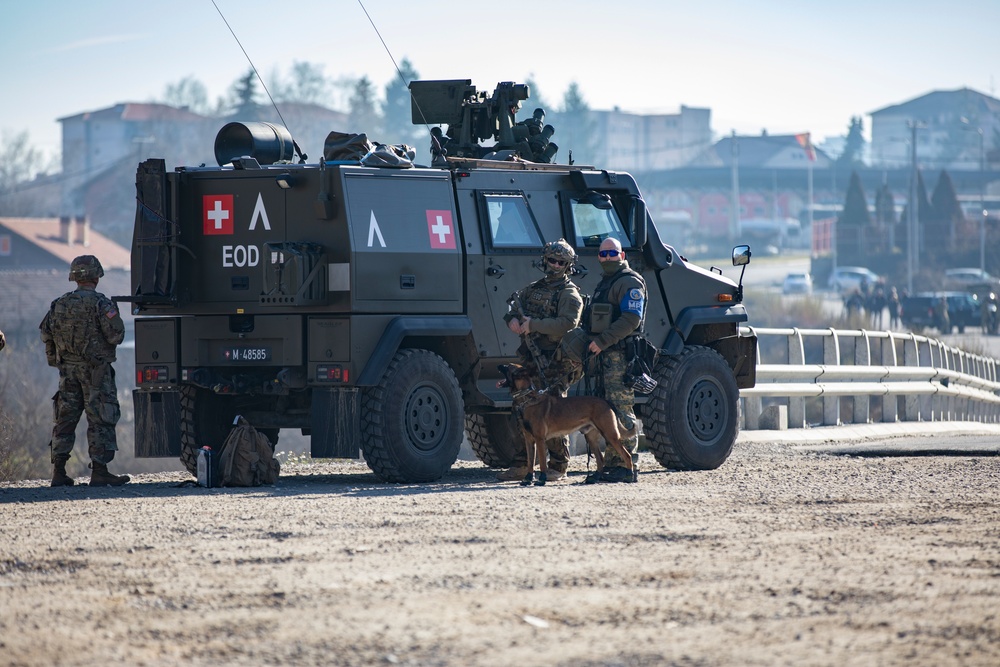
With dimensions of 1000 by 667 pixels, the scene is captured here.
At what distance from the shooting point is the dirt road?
569cm

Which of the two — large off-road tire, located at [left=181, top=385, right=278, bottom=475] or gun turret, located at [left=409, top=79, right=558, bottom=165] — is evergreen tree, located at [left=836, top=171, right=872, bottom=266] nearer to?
gun turret, located at [left=409, top=79, right=558, bottom=165]

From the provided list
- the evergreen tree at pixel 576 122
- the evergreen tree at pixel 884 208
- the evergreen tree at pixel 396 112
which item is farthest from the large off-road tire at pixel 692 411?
the evergreen tree at pixel 576 122

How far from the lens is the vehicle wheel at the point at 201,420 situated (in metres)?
12.3

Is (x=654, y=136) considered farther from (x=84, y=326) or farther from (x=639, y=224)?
(x=84, y=326)

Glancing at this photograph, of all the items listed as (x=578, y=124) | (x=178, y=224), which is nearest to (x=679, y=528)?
(x=178, y=224)

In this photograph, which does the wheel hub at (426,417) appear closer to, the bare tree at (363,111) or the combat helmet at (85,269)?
the combat helmet at (85,269)

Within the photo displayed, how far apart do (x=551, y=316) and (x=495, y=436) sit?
296cm

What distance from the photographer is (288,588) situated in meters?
6.79

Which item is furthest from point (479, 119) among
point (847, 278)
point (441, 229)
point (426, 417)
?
point (847, 278)

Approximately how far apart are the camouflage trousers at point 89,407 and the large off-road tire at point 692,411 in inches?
173

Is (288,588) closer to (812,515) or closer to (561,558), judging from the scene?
(561,558)

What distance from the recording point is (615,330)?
11.7m

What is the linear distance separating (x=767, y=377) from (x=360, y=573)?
1057cm

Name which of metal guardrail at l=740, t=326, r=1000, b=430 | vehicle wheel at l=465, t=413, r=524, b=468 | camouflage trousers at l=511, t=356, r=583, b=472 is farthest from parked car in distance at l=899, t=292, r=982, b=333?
camouflage trousers at l=511, t=356, r=583, b=472
